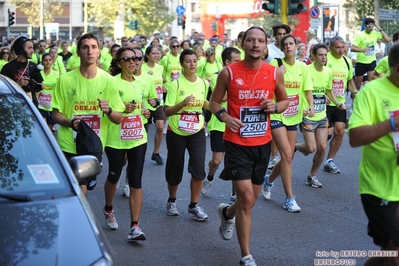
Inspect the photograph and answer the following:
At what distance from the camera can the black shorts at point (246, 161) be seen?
6.81 meters

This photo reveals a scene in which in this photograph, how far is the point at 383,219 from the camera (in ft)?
16.6

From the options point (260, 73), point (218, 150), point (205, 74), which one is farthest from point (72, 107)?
point (205, 74)

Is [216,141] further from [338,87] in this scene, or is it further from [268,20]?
[268,20]

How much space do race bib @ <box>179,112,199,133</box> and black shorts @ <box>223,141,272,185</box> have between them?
83.7 inches

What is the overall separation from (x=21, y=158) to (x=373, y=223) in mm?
2196

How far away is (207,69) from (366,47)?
14.2 feet

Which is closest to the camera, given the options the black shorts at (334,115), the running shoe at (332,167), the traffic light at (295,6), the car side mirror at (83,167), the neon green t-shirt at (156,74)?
the car side mirror at (83,167)

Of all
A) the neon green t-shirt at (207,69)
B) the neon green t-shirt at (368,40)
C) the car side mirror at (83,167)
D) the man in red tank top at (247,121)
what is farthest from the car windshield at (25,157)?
the neon green t-shirt at (368,40)

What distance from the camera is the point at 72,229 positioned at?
3975 millimetres

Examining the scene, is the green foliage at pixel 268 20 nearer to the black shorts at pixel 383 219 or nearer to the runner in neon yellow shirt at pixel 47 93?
the runner in neon yellow shirt at pixel 47 93

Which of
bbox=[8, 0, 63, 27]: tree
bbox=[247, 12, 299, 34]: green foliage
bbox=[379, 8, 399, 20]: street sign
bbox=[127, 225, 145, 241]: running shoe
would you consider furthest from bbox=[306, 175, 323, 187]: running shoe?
bbox=[8, 0, 63, 27]: tree

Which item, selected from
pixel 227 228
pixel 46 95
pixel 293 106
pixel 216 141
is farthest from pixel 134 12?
pixel 227 228

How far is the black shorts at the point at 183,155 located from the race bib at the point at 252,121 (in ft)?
6.98

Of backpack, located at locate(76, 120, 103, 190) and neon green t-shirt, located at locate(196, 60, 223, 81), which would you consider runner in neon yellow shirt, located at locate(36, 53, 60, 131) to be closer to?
neon green t-shirt, located at locate(196, 60, 223, 81)
